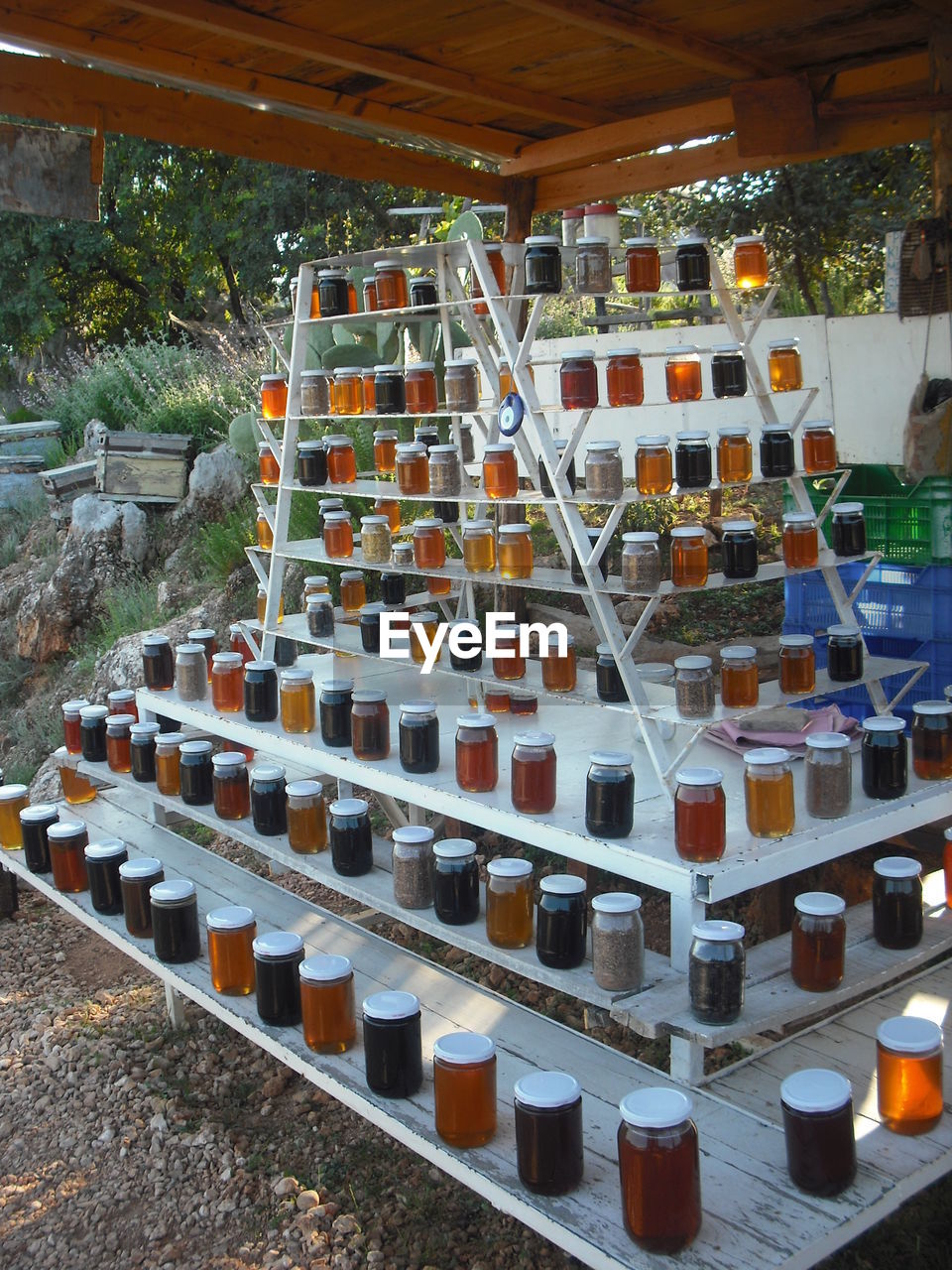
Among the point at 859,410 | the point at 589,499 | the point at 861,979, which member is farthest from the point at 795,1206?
the point at 859,410

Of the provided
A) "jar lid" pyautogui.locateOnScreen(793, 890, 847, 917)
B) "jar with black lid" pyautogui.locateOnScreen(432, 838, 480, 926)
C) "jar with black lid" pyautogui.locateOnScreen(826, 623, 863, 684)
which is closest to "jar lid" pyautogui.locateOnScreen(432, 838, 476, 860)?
"jar with black lid" pyautogui.locateOnScreen(432, 838, 480, 926)

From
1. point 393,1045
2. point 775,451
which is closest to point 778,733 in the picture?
point 775,451

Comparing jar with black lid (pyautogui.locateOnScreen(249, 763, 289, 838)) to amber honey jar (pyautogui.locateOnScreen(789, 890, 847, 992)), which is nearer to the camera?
amber honey jar (pyautogui.locateOnScreen(789, 890, 847, 992))

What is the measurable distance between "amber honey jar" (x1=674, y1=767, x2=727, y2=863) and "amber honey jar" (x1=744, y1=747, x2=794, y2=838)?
137 millimetres

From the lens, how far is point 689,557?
9.68ft

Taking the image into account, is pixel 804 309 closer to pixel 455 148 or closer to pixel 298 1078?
pixel 455 148

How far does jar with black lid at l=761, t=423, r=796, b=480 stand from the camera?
10.2 ft

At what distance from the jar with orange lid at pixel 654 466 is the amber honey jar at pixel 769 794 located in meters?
0.69

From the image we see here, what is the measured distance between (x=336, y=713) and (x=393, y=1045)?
4.03 feet

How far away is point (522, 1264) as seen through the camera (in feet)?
8.53

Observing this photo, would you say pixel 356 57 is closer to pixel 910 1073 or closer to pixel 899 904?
pixel 899 904

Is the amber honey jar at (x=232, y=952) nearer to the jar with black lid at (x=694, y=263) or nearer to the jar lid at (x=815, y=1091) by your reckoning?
the jar lid at (x=815, y=1091)

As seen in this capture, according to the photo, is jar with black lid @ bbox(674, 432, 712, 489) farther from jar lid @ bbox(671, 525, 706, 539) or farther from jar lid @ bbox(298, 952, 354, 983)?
jar lid @ bbox(298, 952, 354, 983)

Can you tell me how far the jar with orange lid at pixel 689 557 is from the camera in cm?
294
